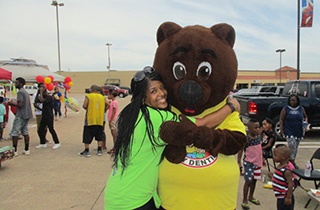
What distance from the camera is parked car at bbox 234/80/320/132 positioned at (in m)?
8.23

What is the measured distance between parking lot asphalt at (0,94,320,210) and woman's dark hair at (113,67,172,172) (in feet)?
8.04

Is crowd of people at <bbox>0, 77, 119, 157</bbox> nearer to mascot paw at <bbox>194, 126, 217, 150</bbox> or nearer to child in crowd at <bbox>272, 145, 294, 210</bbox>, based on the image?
child in crowd at <bbox>272, 145, 294, 210</bbox>

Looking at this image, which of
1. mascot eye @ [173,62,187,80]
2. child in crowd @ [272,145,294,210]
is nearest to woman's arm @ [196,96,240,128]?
mascot eye @ [173,62,187,80]

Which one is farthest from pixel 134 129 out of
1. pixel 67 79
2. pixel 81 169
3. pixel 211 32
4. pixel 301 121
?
pixel 67 79

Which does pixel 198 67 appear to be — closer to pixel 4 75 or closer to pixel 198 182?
pixel 198 182

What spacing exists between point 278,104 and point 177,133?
24.0 ft

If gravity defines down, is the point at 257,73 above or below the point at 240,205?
above

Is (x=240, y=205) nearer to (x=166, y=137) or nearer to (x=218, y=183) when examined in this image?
(x=218, y=183)

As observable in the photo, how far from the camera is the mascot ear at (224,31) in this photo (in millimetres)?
2215

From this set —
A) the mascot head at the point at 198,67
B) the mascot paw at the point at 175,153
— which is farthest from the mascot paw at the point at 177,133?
the mascot head at the point at 198,67

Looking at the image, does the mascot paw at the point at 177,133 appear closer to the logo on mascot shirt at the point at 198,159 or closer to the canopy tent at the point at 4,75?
the logo on mascot shirt at the point at 198,159

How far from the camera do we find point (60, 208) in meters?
3.95

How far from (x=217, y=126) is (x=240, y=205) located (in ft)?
7.69

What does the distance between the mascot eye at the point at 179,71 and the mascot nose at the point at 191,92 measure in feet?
0.30
